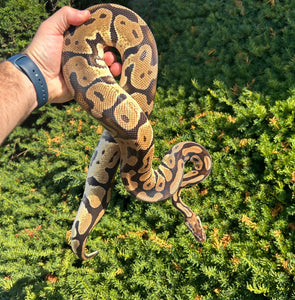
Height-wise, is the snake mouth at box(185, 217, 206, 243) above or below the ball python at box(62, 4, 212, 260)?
below

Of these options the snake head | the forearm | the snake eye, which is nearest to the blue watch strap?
the forearm

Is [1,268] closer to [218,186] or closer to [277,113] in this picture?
[218,186]

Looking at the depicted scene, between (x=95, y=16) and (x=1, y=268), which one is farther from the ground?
(x=95, y=16)

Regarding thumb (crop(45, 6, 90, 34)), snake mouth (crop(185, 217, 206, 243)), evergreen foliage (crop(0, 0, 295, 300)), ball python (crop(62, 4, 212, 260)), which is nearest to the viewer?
ball python (crop(62, 4, 212, 260))

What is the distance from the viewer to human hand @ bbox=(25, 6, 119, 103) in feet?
8.13

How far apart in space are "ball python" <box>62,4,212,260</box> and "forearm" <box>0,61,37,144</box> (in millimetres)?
424

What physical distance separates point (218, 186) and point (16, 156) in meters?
5.13

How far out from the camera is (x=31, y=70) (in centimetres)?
263

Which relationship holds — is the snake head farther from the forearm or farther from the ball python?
the forearm

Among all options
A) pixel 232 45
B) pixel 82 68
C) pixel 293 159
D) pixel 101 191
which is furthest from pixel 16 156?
pixel 293 159

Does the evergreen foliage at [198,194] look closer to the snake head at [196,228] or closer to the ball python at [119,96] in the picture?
the snake head at [196,228]

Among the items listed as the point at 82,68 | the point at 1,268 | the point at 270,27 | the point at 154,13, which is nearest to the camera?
the point at 82,68

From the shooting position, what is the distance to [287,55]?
13.8 ft

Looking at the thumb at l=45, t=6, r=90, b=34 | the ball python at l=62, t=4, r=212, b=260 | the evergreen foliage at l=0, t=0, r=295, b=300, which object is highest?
the thumb at l=45, t=6, r=90, b=34
